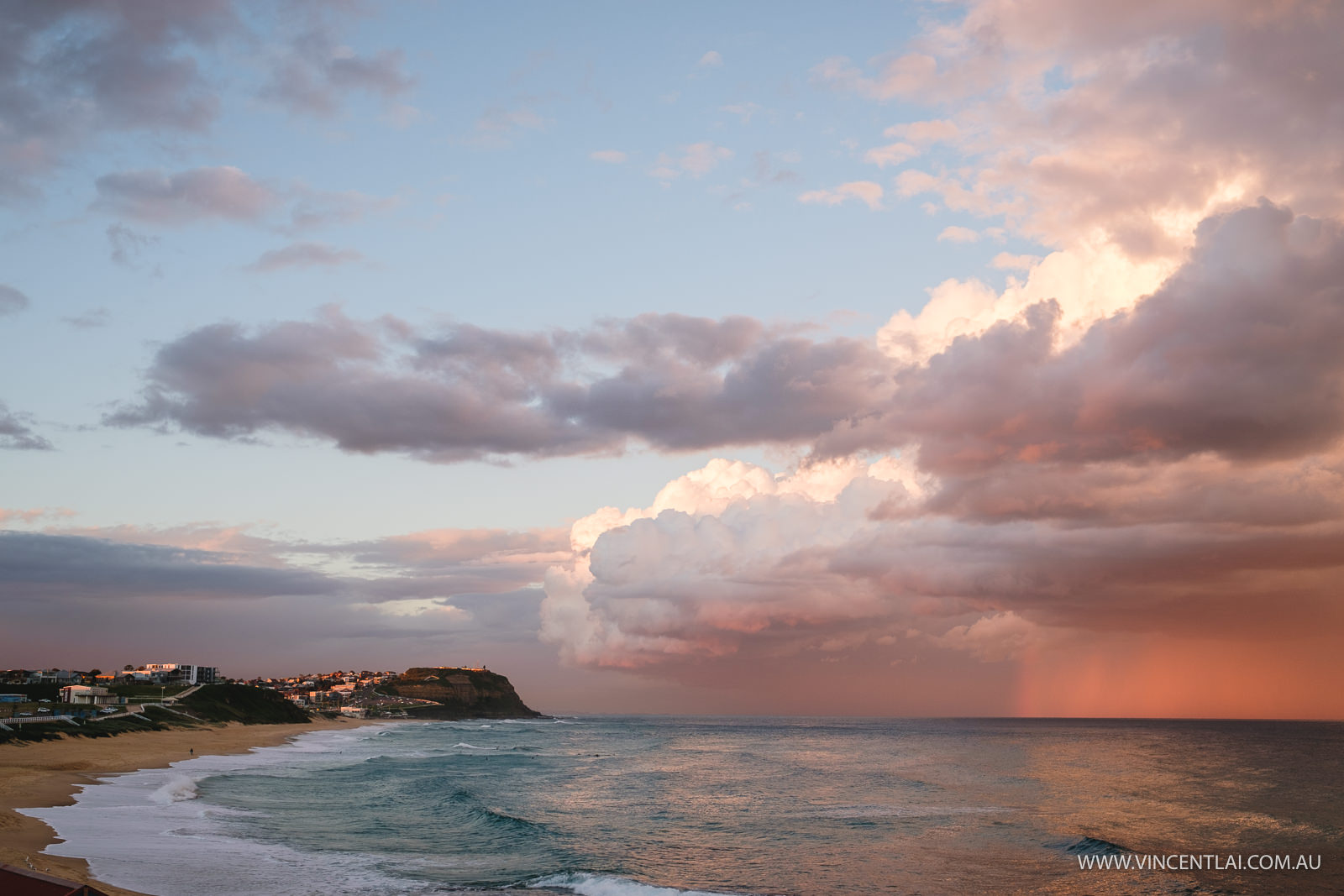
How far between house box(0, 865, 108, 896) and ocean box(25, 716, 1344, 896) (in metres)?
12.8

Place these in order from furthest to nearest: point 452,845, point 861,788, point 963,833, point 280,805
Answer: point 861,788 < point 280,805 < point 963,833 < point 452,845

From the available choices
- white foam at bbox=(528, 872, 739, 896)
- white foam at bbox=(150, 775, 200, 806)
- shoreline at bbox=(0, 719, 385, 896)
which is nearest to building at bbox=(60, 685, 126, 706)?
shoreline at bbox=(0, 719, 385, 896)

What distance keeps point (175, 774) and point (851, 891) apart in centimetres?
5724

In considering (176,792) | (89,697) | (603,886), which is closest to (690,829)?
(603,886)

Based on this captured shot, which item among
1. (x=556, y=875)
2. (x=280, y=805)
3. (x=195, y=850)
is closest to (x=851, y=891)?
(x=556, y=875)

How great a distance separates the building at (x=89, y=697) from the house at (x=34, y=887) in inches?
5628

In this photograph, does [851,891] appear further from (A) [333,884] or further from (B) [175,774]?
(B) [175,774]

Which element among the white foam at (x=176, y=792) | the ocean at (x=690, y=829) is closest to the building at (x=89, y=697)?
the ocean at (x=690, y=829)

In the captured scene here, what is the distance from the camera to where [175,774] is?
223ft

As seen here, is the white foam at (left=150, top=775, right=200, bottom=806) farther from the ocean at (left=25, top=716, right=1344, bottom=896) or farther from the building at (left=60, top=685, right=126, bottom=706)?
the building at (left=60, top=685, right=126, bottom=706)

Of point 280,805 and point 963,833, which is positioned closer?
point 963,833

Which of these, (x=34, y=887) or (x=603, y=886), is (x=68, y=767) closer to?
(x=603, y=886)

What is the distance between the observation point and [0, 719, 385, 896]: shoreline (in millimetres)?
29438

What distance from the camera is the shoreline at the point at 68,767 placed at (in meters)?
29.4
